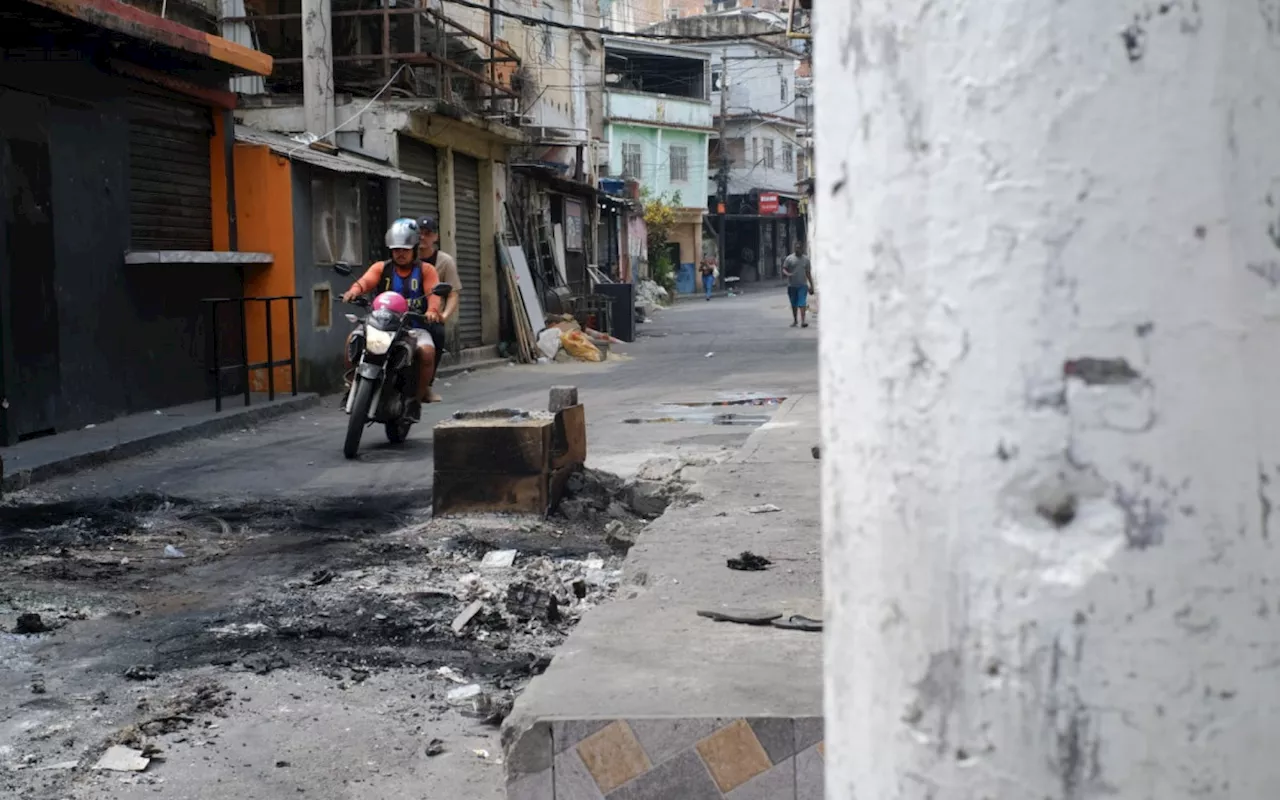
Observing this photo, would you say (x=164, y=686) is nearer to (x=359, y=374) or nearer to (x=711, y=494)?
(x=711, y=494)

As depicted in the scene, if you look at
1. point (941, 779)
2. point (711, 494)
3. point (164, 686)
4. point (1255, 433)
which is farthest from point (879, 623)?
point (711, 494)

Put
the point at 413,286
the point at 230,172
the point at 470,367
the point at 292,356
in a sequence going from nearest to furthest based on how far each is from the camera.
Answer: the point at 413,286, the point at 292,356, the point at 230,172, the point at 470,367

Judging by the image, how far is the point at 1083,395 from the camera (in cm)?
105

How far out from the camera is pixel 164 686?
14.1 ft

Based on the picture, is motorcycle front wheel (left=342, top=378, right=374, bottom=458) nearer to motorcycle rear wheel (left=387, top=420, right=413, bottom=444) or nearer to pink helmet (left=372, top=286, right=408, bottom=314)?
motorcycle rear wheel (left=387, top=420, right=413, bottom=444)

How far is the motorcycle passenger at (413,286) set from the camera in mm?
9711

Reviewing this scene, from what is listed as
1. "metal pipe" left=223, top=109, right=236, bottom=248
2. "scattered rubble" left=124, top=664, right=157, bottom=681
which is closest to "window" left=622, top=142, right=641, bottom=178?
"metal pipe" left=223, top=109, right=236, bottom=248

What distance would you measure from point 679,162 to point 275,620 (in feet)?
172

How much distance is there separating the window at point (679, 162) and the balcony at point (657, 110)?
1021 millimetres

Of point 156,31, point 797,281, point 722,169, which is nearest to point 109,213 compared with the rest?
point 156,31

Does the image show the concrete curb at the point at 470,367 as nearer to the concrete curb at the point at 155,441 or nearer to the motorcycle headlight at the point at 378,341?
the concrete curb at the point at 155,441

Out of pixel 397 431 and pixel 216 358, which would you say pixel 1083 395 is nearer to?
pixel 397 431

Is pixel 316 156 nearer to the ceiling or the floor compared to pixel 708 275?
nearer to the ceiling

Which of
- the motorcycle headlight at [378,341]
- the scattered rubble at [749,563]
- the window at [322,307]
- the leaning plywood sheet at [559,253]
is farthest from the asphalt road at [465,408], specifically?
the leaning plywood sheet at [559,253]
